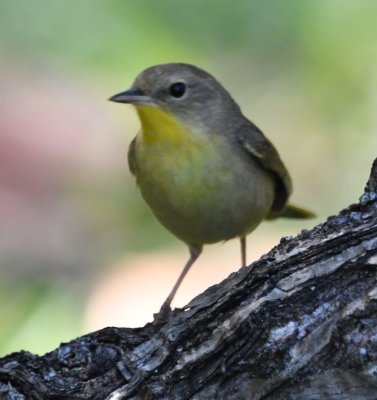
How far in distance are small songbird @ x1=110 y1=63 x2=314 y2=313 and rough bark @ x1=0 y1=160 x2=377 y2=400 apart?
101 cm

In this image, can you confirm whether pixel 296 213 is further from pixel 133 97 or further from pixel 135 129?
pixel 135 129

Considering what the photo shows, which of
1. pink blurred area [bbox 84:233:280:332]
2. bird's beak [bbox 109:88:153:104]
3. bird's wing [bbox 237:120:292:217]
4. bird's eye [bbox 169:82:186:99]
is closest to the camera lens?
bird's beak [bbox 109:88:153:104]

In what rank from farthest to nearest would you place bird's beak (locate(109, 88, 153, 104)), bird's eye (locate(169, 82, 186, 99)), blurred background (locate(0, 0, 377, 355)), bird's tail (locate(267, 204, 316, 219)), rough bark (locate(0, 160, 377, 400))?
blurred background (locate(0, 0, 377, 355)), bird's tail (locate(267, 204, 316, 219)), bird's eye (locate(169, 82, 186, 99)), bird's beak (locate(109, 88, 153, 104)), rough bark (locate(0, 160, 377, 400))

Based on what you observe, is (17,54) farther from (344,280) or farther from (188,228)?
(344,280)

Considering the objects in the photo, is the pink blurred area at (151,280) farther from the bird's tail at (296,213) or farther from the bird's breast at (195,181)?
the bird's breast at (195,181)

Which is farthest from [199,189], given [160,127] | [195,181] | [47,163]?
[47,163]

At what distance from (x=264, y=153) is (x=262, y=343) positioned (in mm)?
1731

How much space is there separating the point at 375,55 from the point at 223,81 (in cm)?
95

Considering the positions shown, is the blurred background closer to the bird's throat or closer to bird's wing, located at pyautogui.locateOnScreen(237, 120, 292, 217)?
bird's wing, located at pyautogui.locateOnScreen(237, 120, 292, 217)

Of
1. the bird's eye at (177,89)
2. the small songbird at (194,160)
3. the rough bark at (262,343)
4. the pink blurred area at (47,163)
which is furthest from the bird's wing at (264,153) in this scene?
the pink blurred area at (47,163)

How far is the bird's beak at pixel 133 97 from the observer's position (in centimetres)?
443

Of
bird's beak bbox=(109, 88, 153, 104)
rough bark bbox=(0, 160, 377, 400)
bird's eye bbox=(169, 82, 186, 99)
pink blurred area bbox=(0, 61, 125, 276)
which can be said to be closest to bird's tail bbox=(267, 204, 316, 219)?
bird's eye bbox=(169, 82, 186, 99)

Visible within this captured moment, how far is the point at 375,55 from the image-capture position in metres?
6.16

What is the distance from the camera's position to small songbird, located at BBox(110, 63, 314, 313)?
176 inches
